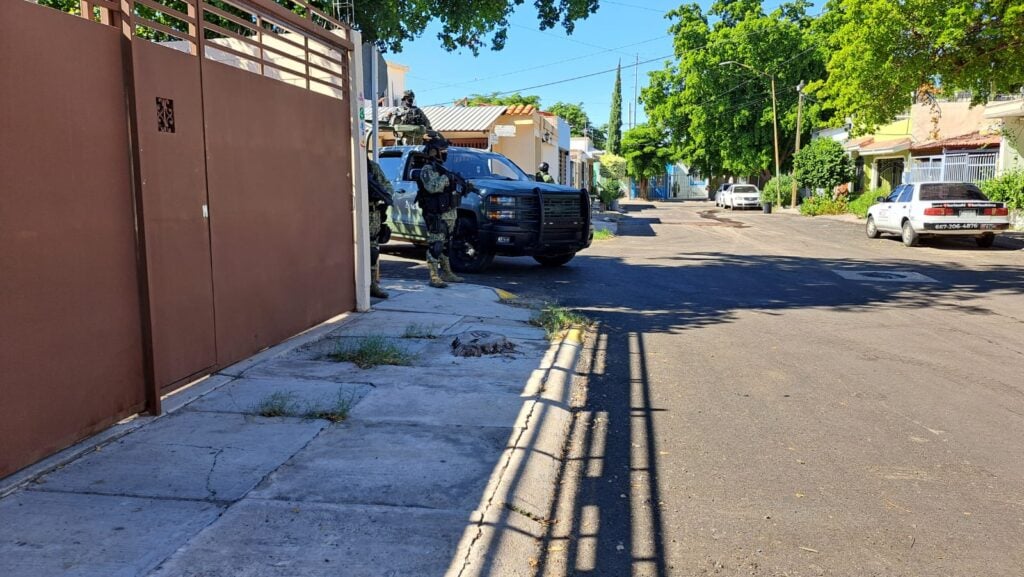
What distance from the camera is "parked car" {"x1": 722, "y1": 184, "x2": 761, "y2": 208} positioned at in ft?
148

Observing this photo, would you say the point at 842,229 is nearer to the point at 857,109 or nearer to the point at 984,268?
the point at 857,109

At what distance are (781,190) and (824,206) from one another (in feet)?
29.6

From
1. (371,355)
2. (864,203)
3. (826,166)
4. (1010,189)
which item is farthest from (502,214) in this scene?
(826,166)

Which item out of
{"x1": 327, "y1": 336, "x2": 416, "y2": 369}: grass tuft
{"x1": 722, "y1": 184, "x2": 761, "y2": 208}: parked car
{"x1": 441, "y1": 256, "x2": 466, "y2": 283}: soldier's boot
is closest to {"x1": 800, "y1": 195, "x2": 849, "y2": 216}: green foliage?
{"x1": 722, "y1": 184, "x2": 761, "y2": 208}: parked car

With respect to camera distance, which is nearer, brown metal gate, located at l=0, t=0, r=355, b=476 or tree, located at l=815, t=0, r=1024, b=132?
brown metal gate, located at l=0, t=0, r=355, b=476

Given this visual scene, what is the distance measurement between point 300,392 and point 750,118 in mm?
50438

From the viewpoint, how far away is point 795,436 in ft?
16.1

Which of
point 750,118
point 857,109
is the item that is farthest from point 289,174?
point 750,118

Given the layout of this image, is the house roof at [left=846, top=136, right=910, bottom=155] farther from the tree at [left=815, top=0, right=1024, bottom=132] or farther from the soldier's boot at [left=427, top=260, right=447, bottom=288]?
the soldier's boot at [left=427, top=260, right=447, bottom=288]

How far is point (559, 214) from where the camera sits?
12594mm

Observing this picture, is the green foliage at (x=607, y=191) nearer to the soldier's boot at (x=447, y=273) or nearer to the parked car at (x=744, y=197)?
the parked car at (x=744, y=197)

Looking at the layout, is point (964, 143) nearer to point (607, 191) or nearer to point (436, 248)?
point (607, 191)

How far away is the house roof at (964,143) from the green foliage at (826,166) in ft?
19.8

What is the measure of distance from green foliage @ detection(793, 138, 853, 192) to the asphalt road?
28235 mm
